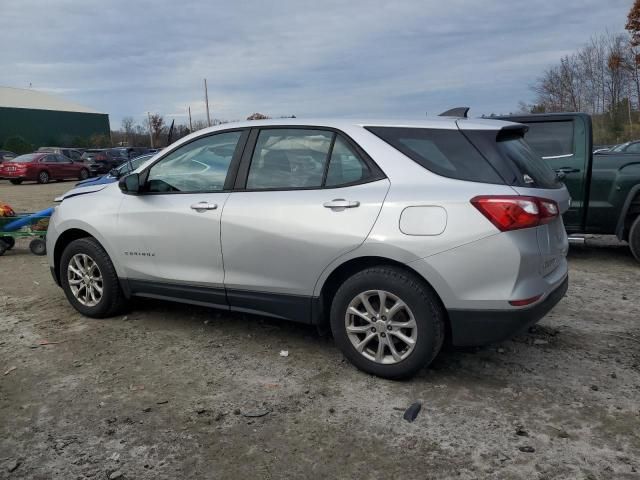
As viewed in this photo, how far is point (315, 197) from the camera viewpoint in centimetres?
381

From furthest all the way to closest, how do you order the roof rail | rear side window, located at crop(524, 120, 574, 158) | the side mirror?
rear side window, located at crop(524, 120, 574, 158), the side mirror, the roof rail

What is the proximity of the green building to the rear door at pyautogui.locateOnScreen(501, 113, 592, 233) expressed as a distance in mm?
55488

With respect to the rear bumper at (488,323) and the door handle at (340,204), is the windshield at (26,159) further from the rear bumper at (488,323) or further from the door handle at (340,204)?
the rear bumper at (488,323)

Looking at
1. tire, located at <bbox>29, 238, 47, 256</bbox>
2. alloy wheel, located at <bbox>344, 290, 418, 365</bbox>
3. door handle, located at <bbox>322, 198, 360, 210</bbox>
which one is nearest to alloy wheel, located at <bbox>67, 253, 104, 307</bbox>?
door handle, located at <bbox>322, 198, 360, 210</bbox>

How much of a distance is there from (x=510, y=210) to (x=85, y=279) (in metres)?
3.68

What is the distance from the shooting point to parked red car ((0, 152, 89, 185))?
82.2 feet

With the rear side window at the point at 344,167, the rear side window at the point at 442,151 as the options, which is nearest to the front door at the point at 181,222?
the rear side window at the point at 344,167

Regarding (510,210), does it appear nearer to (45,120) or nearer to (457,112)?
(457,112)

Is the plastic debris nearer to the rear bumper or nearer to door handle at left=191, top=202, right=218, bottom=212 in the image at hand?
the rear bumper

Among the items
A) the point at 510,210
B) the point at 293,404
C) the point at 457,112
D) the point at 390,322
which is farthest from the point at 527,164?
the point at 293,404

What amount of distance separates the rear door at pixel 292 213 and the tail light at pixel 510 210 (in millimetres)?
635

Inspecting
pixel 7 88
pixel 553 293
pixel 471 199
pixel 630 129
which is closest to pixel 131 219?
pixel 471 199

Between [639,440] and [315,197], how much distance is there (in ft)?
7.65

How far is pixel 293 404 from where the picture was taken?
3.46 meters
